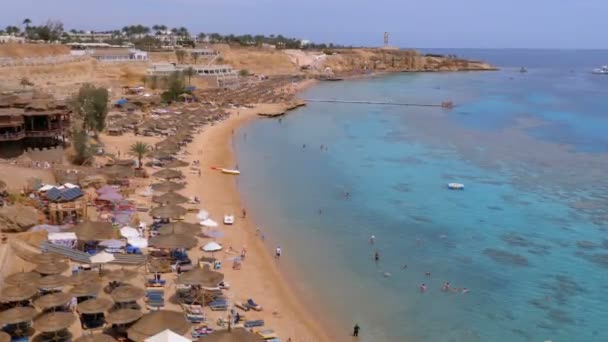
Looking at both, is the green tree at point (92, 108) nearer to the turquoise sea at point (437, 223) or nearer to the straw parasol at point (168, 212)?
the turquoise sea at point (437, 223)

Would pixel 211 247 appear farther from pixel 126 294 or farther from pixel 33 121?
pixel 33 121

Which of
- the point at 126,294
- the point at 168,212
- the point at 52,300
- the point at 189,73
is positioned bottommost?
the point at 126,294

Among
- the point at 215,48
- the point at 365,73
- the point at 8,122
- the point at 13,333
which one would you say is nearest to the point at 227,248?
the point at 13,333

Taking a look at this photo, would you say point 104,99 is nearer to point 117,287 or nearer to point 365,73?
point 117,287

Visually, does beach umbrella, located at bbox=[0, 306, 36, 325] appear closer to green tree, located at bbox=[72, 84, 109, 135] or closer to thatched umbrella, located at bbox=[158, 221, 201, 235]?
thatched umbrella, located at bbox=[158, 221, 201, 235]

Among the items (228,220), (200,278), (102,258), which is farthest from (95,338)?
(228,220)

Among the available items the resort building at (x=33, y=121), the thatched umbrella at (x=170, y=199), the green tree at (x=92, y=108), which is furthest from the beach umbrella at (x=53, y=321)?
the green tree at (x=92, y=108)
